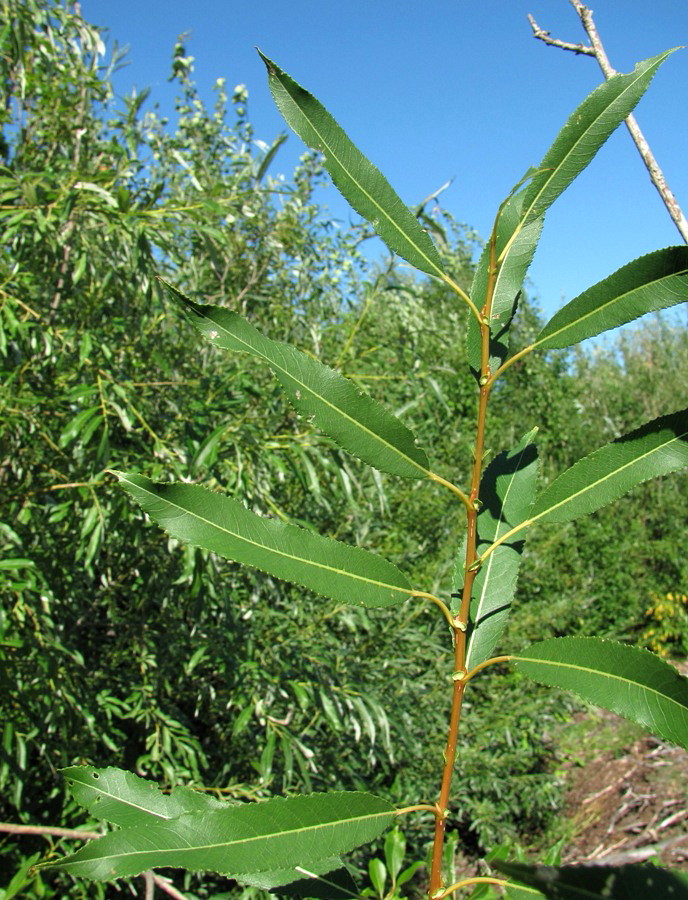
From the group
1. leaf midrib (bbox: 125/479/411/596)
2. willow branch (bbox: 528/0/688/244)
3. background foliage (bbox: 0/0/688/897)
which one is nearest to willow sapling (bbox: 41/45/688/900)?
leaf midrib (bbox: 125/479/411/596)

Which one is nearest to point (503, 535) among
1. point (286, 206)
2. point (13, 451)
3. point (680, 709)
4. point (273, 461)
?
point (680, 709)

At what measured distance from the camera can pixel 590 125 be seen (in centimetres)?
63

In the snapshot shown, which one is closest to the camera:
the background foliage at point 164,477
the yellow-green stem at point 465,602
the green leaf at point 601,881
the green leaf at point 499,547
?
the green leaf at point 601,881

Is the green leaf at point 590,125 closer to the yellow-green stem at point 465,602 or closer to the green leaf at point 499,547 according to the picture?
the yellow-green stem at point 465,602

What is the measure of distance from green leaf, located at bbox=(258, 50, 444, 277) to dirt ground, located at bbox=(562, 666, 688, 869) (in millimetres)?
4311

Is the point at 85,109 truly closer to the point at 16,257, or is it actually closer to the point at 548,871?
the point at 16,257

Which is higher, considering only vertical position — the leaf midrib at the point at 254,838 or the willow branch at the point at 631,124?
the willow branch at the point at 631,124

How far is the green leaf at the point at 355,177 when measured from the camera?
2.04ft

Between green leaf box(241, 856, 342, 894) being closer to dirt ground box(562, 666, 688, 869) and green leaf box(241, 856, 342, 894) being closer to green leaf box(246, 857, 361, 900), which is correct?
green leaf box(246, 857, 361, 900)

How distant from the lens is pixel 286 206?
13.0 ft

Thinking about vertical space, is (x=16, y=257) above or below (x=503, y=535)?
above

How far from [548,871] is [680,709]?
0.14 m

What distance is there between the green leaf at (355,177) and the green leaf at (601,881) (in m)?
0.45

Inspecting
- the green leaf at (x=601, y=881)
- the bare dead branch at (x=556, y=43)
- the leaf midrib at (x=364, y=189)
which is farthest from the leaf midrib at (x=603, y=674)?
the bare dead branch at (x=556, y=43)
